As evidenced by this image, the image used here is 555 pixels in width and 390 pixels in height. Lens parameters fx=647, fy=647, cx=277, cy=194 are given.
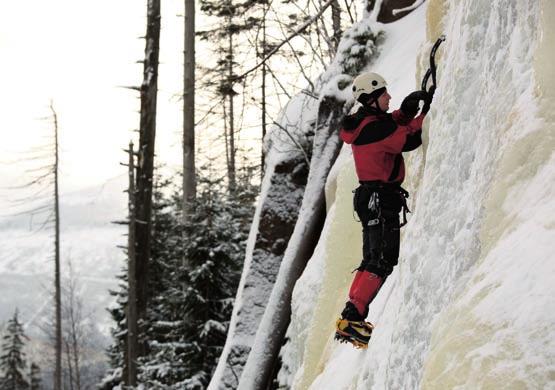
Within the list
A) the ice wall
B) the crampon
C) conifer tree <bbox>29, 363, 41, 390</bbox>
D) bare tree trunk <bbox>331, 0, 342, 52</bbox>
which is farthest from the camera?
conifer tree <bbox>29, 363, 41, 390</bbox>

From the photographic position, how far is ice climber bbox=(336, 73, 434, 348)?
4.11m

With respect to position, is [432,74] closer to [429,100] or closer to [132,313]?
[429,100]

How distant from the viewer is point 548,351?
5.41 ft

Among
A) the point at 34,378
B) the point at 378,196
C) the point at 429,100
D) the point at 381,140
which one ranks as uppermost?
the point at 34,378

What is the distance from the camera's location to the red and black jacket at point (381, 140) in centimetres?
405

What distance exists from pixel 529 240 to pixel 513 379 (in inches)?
17.7

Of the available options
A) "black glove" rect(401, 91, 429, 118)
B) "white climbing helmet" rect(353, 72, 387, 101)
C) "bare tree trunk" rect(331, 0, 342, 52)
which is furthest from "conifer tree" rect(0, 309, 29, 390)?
"black glove" rect(401, 91, 429, 118)

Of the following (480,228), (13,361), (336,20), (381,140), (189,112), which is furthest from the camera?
(13,361)

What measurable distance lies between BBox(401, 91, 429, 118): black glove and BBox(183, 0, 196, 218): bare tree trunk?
1224cm

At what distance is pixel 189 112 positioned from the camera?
56.7ft

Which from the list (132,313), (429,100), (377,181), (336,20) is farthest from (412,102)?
(132,313)

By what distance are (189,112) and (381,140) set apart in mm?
13632

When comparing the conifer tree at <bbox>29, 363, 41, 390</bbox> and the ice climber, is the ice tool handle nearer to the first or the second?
the ice climber

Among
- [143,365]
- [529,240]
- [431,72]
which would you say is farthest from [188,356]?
[529,240]
